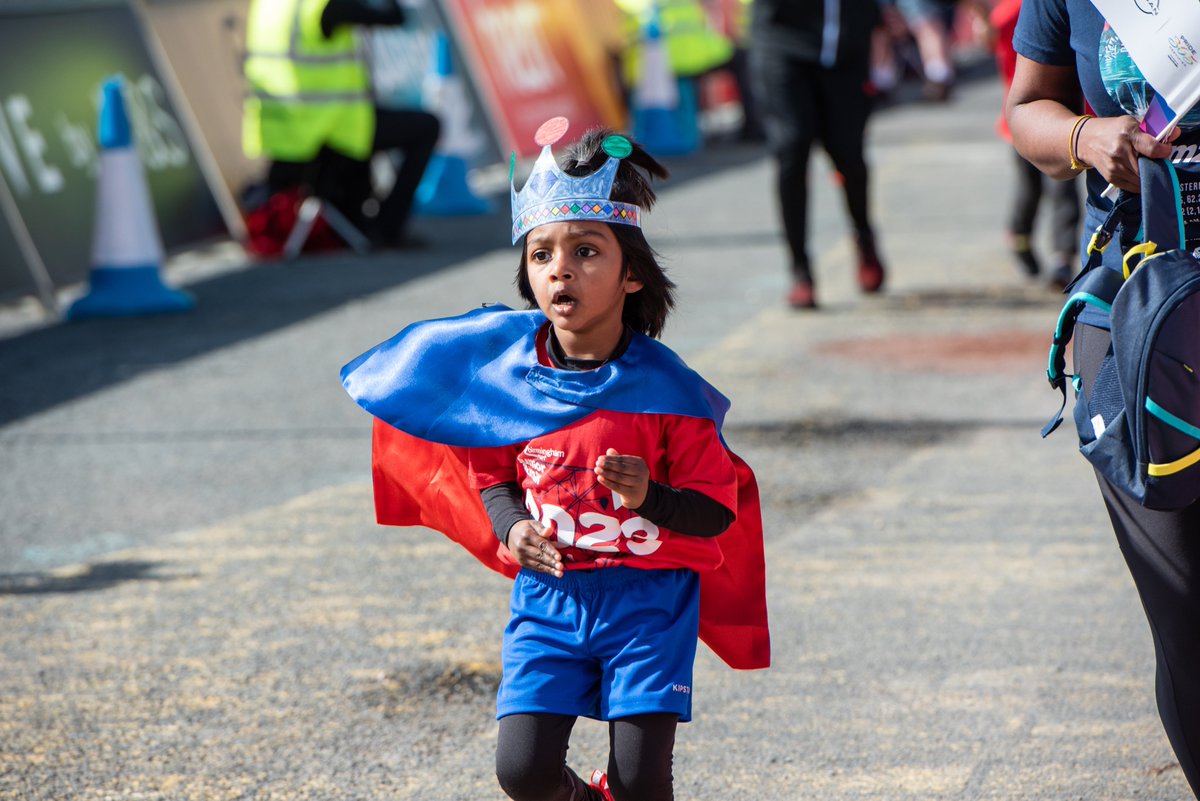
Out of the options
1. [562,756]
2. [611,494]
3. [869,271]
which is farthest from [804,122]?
[562,756]

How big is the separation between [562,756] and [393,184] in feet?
29.4

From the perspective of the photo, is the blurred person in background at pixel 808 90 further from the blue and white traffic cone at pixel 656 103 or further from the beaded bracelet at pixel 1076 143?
the blue and white traffic cone at pixel 656 103

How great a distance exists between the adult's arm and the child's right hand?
1077mm

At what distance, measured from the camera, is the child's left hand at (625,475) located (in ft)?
8.99

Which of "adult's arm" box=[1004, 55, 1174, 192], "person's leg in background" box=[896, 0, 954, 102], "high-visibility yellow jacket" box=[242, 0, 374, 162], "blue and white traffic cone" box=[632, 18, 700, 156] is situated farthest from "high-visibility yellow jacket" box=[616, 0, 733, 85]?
"adult's arm" box=[1004, 55, 1174, 192]

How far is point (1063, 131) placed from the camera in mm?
2928

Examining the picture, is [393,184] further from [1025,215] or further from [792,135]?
[1025,215]

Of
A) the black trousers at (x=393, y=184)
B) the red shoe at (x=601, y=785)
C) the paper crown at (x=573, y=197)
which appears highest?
the paper crown at (x=573, y=197)

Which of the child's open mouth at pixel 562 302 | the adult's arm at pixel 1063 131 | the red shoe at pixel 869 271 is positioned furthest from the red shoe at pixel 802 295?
the child's open mouth at pixel 562 302

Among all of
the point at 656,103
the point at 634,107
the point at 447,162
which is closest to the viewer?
the point at 447,162

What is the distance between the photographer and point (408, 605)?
16.1ft

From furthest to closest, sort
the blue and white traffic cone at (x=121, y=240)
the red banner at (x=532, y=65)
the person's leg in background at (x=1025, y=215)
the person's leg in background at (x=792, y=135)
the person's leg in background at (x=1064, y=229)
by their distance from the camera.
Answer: the red banner at (x=532, y=65)
the blue and white traffic cone at (x=121, y=240)
the person's leg in background at (x=1025, y=215)
the person's leg in background at (x=1064, y=229)
the person's leg in background at (x=792, y=135)

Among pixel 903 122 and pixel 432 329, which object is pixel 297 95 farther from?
pixel 903 122

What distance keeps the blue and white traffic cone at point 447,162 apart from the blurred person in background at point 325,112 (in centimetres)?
176
